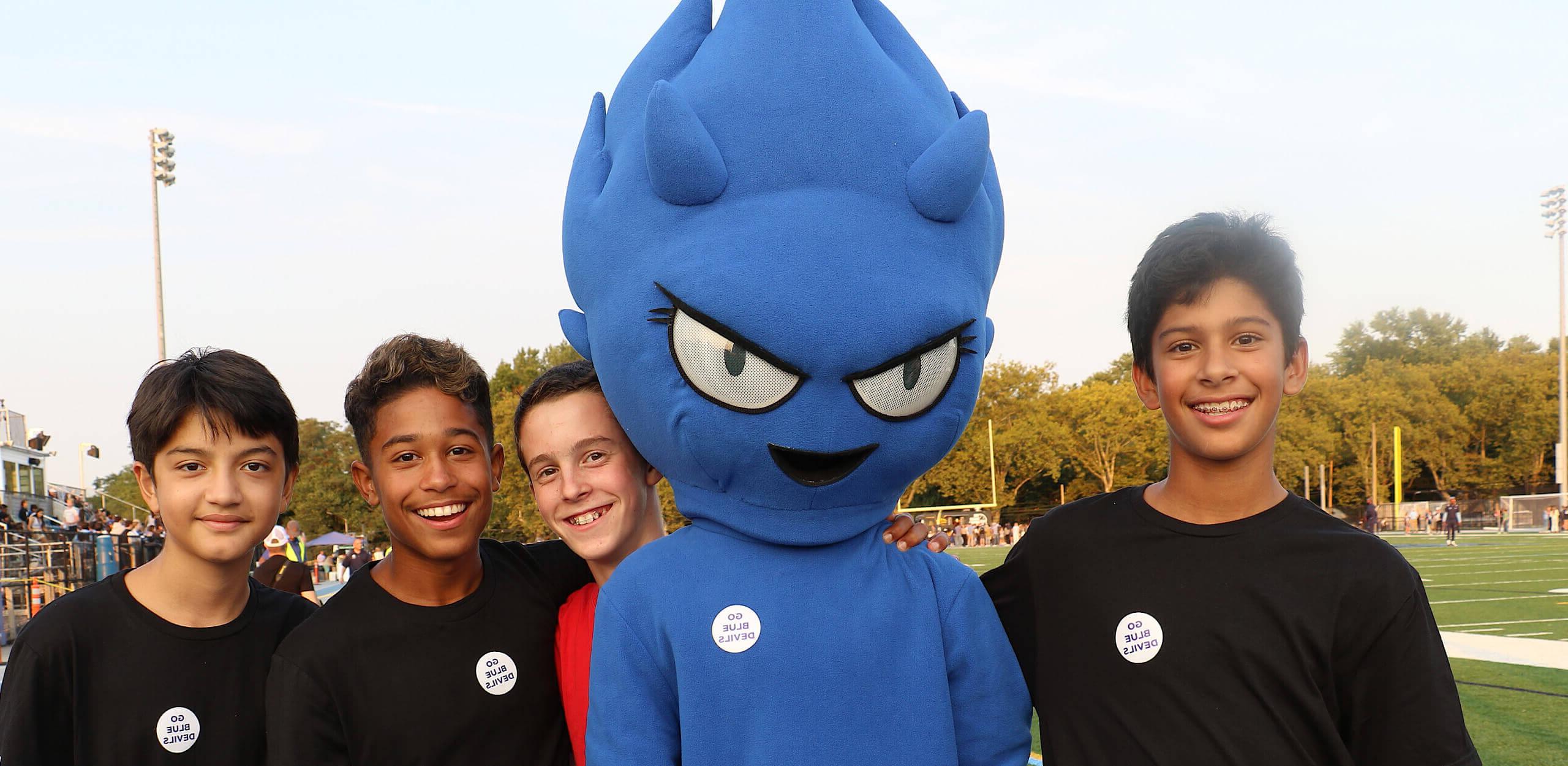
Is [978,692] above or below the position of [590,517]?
below

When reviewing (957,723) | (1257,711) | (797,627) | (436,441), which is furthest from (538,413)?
(1257,711)

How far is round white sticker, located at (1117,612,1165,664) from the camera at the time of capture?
2.79 m

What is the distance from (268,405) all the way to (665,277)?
1.34 metres

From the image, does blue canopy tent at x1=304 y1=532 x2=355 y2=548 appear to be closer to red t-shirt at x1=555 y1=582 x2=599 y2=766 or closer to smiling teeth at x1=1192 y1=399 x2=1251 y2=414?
red t-shirt at x1=555 y1=582 x2=599 y2=766

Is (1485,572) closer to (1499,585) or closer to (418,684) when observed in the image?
(1499,585)

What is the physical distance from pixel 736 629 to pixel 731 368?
0.61m

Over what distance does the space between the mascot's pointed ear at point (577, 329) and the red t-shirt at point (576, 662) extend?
2.21ft

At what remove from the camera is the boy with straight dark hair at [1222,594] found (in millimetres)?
2658

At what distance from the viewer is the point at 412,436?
10.6 ft

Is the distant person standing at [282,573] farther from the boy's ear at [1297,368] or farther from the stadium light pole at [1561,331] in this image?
the stadium light pole at [1561,331]

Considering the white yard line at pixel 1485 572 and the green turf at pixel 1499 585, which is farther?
the white yard line at pixel 1485 572

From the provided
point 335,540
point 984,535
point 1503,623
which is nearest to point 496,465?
point 1503,623

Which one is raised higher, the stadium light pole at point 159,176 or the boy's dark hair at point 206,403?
the stadium light pole at point 159,176

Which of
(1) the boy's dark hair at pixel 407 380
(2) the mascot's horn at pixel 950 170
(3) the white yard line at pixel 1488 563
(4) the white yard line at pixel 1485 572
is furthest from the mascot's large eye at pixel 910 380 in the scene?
(3) the white yard line at pixel 1488 563
